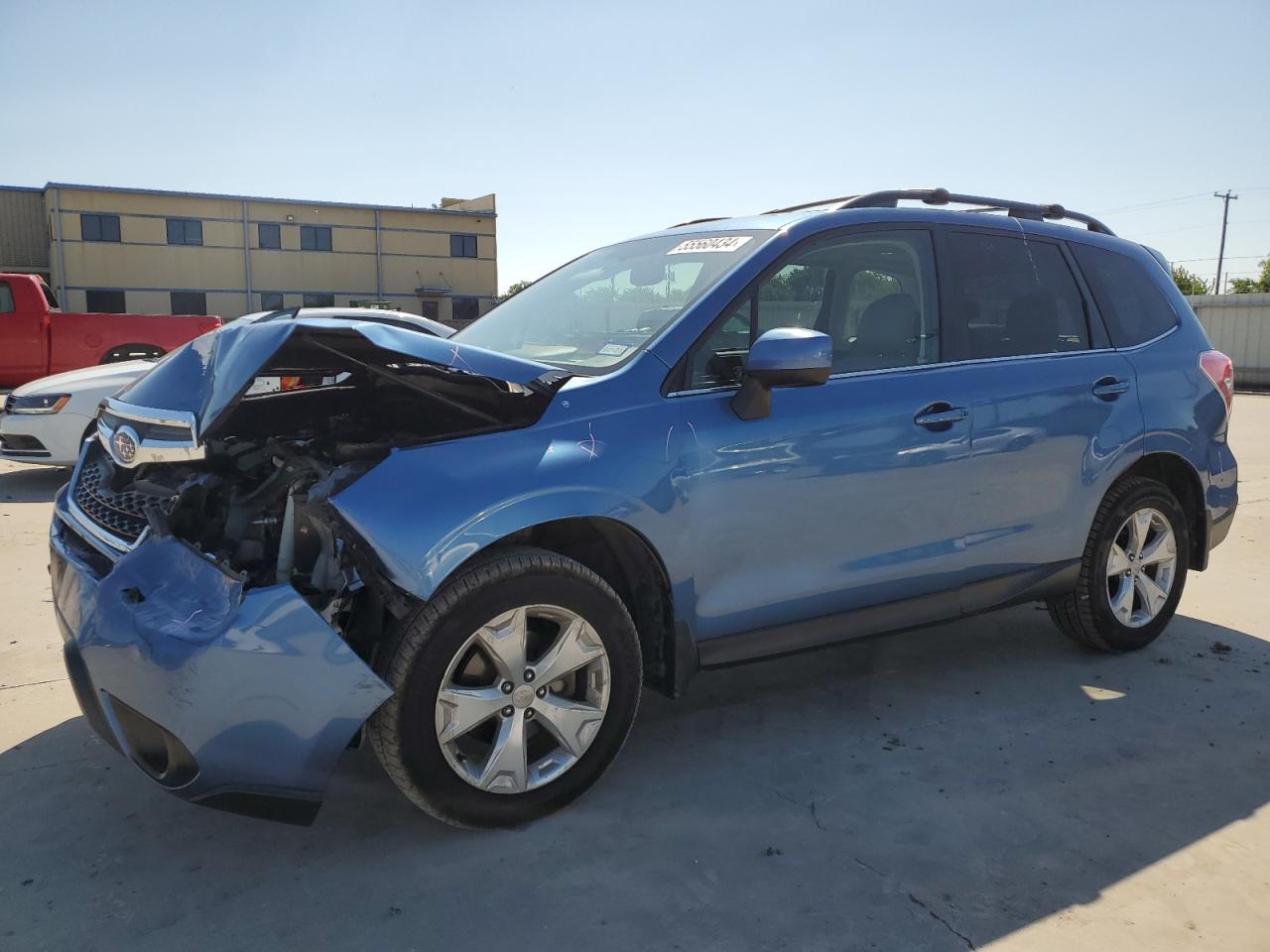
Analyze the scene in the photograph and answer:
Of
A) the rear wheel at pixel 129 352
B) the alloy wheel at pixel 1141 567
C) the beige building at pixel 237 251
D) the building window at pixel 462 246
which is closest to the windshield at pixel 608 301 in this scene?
the alloy wheel at pixel 1141 567

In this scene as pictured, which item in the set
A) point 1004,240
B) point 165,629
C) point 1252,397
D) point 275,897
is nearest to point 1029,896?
point 275,897

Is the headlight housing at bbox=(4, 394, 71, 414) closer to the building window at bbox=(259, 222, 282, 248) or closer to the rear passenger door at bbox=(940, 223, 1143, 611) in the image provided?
the rear passenger door at bbox=(940, 223, 1143, 611)

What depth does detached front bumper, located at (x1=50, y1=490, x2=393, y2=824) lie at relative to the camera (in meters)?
2.51

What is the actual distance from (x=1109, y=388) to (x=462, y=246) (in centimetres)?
4144

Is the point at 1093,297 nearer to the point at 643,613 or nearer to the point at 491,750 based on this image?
the point at 643,613

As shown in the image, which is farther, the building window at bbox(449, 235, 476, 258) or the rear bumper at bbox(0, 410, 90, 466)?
the building window at bbox(449, 235, 476, 258)

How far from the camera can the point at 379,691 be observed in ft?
8.58

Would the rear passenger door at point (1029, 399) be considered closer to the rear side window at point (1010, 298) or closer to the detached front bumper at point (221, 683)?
the rear side window at point (1010, 298)

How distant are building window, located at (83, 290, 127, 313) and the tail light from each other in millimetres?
39380

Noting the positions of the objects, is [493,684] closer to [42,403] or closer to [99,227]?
[42,403]

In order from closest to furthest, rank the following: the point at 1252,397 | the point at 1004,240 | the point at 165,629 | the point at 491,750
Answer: the point at 165,629 < the point at 491,750 < the point at 1004,240 < the point at 1252,397

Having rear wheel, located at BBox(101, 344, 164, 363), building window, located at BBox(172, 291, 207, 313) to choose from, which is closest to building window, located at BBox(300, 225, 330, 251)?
building window, located at BBox(172, 291, 207, 313)

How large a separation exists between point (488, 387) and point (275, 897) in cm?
151

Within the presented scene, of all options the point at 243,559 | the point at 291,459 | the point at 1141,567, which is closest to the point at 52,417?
the point at 291,459
